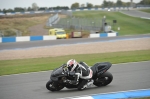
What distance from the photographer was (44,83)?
12273mm

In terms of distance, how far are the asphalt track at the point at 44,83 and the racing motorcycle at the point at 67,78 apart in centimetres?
24

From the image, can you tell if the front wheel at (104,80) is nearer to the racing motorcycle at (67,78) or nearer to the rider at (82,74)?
the racing motorcycle at (67,78)

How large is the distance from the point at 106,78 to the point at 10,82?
4.97 m

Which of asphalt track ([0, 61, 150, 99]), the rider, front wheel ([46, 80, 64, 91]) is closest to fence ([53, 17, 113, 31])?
asphalt track ([0, 61, 150, 99])

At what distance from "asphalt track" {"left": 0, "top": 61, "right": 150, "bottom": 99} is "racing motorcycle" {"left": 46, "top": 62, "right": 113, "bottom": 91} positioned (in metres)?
0.24

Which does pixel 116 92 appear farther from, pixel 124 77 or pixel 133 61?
pixel 133 61

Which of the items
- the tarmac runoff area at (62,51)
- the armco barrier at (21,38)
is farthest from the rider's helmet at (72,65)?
the armco barrier at (21,38)

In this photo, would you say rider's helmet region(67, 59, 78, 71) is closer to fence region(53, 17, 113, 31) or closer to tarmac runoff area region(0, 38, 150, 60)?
tarmac runoff area region(0, 38, 150, 60)

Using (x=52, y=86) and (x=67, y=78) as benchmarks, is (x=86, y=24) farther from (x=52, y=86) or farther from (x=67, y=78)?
(x=67, y=78)

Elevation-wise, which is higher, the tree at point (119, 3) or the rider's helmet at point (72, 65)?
the tree at point (119, 3)

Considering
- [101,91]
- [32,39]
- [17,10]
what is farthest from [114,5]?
[101,91]

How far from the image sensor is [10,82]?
12.9 meters

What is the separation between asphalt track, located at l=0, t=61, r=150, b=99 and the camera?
1036cm

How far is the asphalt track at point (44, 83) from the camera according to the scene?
34.0ft
